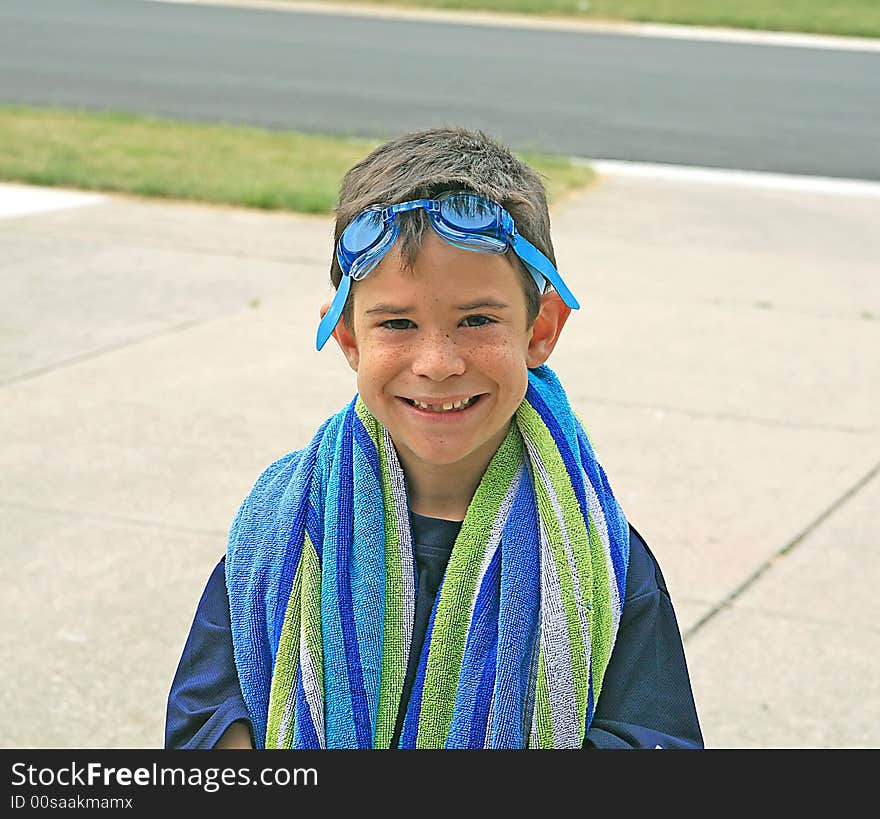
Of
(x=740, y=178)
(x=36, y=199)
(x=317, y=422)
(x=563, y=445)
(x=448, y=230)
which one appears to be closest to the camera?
(x=448, y=230)

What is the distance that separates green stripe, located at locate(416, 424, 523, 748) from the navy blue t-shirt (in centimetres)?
4

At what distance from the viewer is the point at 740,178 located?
1120 cm

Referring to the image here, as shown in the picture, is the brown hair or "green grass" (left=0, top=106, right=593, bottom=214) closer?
the brown hair

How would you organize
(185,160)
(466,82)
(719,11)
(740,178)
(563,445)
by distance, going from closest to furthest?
(563,445)
(185,160)
(740,178)
(466,82)
(719,11)

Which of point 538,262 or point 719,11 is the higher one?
point 719,11

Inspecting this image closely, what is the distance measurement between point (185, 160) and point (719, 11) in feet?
55.2

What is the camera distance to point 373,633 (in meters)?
1.86

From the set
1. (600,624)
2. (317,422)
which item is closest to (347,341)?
(600,624)

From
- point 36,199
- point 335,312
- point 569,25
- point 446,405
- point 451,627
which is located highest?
point 569,25

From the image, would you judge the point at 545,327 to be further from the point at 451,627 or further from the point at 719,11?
the point at 719,11

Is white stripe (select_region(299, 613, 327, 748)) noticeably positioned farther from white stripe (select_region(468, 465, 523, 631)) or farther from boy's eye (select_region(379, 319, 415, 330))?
boy's eye (select_region(379, 319, 415, 330))

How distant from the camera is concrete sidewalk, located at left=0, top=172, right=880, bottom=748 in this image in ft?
12.6

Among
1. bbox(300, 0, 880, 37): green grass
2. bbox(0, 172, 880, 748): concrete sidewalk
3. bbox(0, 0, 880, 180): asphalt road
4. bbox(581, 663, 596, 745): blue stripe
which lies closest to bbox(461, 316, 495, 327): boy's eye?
bbox(581, 663, 596, 745): blue stripe

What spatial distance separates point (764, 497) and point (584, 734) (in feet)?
10.7
